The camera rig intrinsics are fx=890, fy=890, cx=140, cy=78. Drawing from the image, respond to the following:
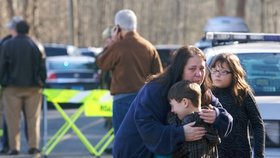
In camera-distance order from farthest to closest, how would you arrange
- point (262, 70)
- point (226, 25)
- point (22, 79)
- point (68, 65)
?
point (226, 25) < point (68, 65) < point (22, 79) < point (262, 70)

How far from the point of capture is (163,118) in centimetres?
537

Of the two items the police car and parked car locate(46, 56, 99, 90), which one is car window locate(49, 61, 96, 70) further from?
the police car

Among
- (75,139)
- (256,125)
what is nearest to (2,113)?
(75,139)

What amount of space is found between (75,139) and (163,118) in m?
9.34

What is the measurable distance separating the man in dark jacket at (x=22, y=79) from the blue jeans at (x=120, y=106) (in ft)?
8.74

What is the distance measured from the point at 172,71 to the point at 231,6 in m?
68.9

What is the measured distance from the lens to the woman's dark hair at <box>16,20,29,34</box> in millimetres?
11742

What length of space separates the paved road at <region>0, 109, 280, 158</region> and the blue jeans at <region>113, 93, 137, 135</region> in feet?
6.60

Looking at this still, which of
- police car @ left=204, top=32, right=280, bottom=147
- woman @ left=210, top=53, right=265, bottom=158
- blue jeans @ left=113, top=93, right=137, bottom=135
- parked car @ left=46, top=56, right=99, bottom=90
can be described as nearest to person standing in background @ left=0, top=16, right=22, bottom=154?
blue jeans @ left=113, top=93, right=137, bottom=135

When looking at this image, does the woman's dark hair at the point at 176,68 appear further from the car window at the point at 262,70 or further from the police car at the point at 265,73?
the car window at the point at 262,70

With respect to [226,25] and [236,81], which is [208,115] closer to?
[236,81]

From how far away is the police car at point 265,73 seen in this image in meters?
7.59

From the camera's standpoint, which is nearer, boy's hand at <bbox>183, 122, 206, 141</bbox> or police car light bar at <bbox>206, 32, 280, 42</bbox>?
boy's hand at <bbox>183, 122, 206, 141</bbox>

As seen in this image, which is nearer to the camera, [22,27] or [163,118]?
[163,118]
